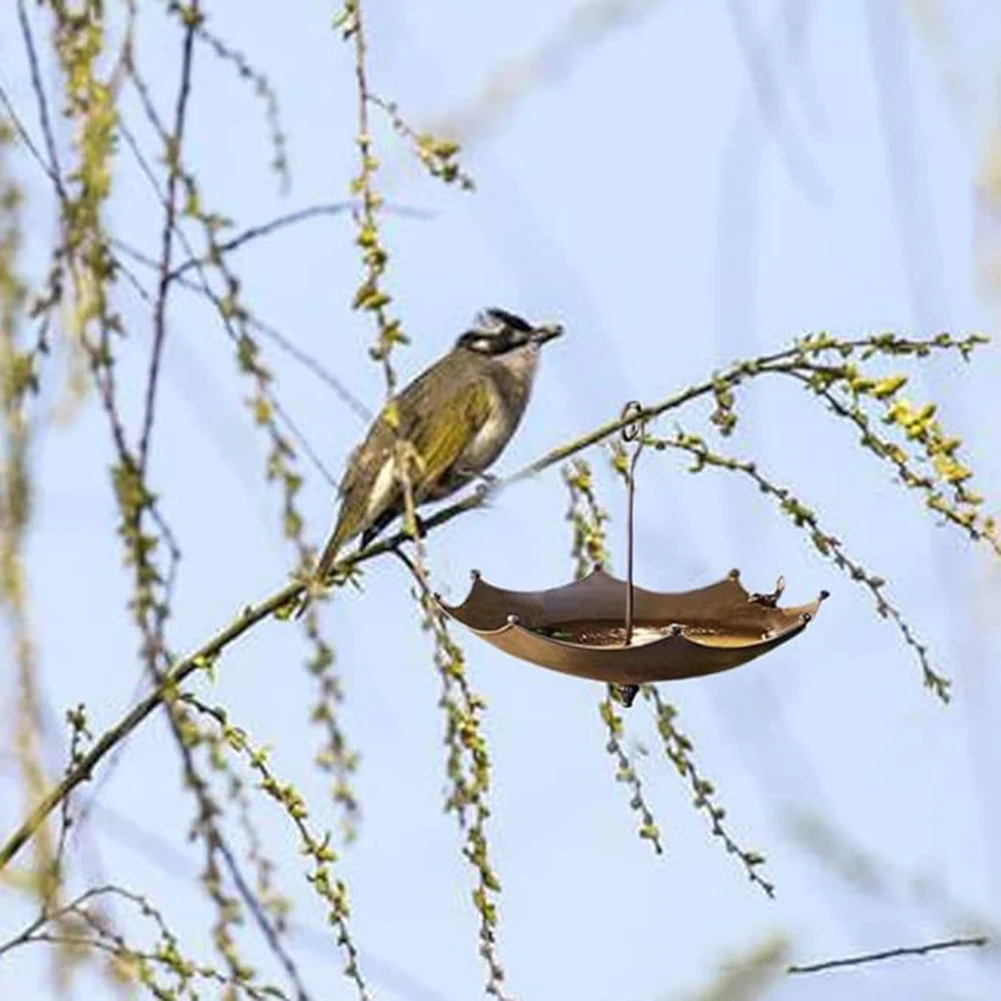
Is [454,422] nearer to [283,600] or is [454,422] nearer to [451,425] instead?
[451,425]

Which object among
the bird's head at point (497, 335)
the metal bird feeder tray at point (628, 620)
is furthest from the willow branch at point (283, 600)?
the bird's head at point (497, 335)

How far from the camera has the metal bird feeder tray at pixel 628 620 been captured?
4066mm

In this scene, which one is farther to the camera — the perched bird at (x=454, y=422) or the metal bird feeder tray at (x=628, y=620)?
the perched bird at (x=454, y=422)

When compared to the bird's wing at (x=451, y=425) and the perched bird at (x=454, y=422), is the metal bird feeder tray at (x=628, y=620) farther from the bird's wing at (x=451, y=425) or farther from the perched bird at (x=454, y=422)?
the bird's wing at (x=451, y=425)

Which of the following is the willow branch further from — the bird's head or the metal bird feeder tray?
the bird's head

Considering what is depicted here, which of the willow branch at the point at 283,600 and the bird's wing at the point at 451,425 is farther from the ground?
the bird's wing at the point at 451,425

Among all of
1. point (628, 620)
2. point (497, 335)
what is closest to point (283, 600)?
point (628, 620)

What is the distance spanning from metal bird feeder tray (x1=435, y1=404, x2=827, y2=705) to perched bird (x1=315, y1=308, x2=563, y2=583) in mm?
414

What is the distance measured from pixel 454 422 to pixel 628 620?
175 cm

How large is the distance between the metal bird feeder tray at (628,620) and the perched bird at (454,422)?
41 cm

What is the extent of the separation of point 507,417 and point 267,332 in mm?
4067

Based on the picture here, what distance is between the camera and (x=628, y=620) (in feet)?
14.4

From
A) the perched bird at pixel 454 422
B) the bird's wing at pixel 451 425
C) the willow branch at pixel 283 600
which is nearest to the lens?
the willow branch at pixel 283 600

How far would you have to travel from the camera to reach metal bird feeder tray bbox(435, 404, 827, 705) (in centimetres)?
407
